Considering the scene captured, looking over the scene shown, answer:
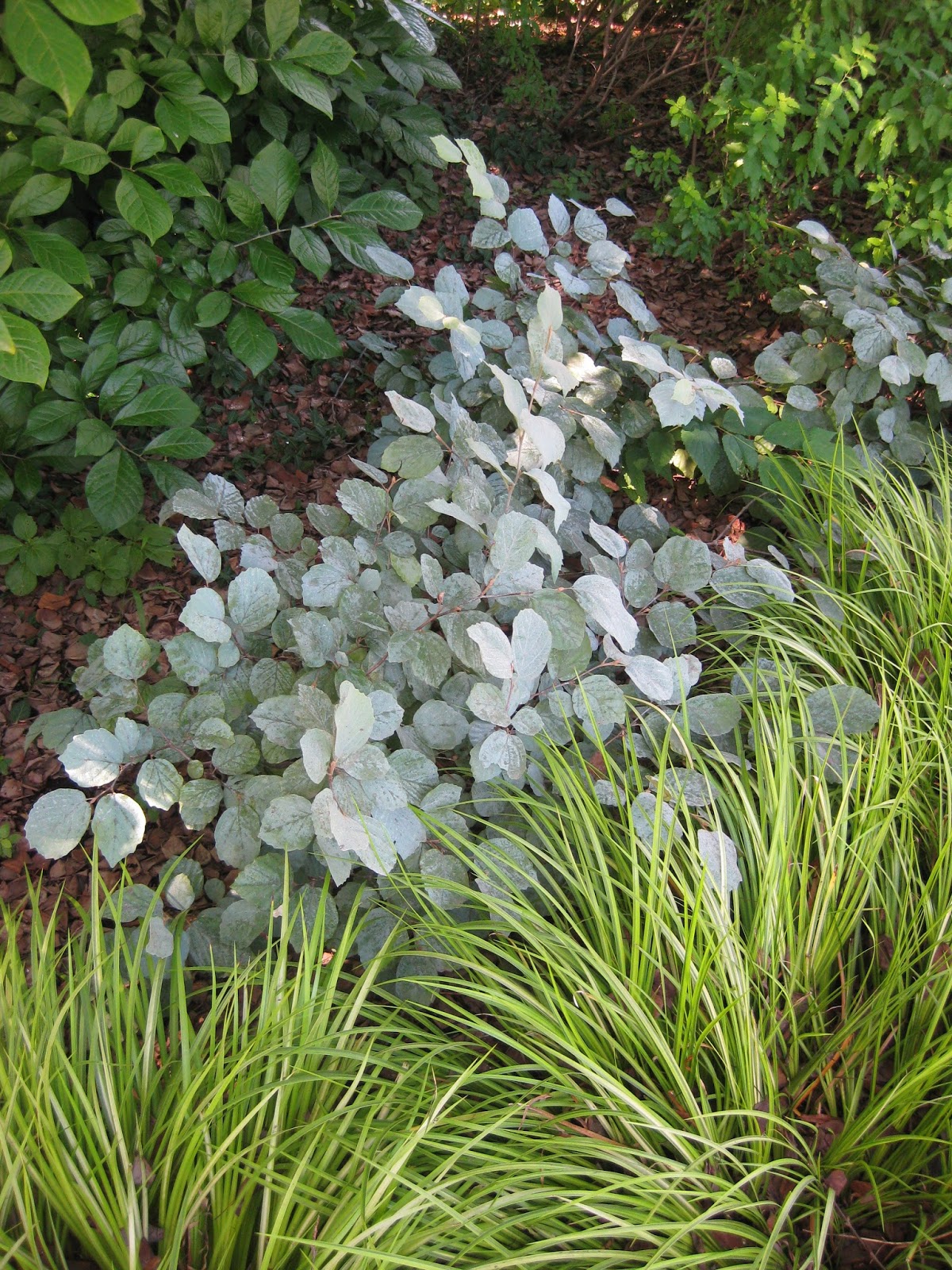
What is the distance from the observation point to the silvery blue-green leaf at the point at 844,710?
1.45m

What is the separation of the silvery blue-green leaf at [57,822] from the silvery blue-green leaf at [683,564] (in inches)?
41.1

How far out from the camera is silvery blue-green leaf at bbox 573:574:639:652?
1359mm

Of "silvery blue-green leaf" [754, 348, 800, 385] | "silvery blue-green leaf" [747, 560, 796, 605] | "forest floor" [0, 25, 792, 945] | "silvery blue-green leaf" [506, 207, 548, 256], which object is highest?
"silvery blue-green leaf" [506, 207, 548, 256]

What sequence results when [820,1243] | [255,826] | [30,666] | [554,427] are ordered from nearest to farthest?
[820,1243] < [255,826] < [554,427] < [30,666]

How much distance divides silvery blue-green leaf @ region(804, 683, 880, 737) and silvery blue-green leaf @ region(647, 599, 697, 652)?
0.25 m

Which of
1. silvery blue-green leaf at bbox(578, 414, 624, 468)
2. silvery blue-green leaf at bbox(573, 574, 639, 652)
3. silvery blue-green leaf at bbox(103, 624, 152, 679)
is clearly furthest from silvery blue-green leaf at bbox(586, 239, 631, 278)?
silvery blue-green leaf at bbox(103, 624, 152, 679)

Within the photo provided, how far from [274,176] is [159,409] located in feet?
1.86

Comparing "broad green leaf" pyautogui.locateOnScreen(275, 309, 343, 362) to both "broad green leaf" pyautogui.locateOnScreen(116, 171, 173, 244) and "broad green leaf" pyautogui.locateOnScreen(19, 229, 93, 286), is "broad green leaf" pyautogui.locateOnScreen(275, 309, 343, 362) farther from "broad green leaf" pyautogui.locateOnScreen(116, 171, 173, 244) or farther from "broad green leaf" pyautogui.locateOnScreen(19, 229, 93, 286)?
"broad green leaf" pyautogui.locateOnScreen(19, 229, 93, 286)

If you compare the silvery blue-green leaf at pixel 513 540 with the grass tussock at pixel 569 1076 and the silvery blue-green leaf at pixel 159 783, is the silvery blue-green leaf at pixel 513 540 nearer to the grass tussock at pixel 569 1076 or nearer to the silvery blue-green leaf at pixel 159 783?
the grass tussock at pixel 569 1076

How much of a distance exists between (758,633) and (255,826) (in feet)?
3.17

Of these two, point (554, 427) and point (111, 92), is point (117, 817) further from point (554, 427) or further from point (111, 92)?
point (111, 92)

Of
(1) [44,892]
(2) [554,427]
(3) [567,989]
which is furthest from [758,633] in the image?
(1) [44,892]

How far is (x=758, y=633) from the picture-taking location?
1.61m

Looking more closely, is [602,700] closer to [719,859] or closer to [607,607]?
[607,607]
